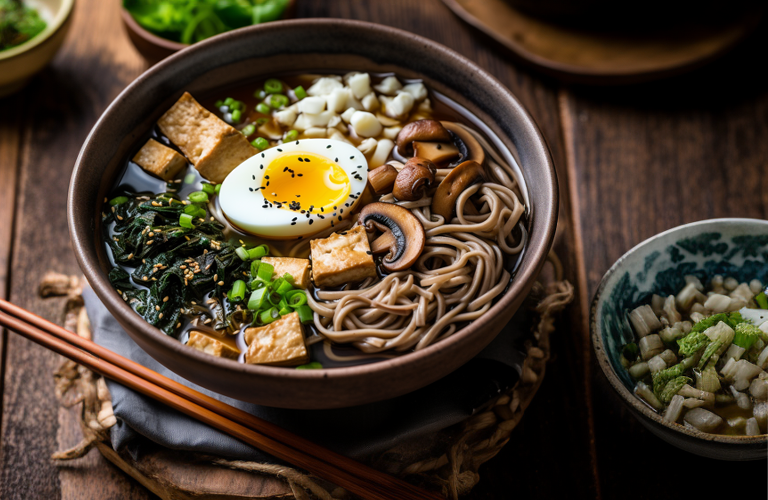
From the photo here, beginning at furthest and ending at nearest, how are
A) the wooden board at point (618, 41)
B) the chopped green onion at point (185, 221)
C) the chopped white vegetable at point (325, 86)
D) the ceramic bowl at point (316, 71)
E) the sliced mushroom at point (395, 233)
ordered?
1. the wooden board at point (618, 41)
2. the chopped white vegetable at point (325, 86)
3. the chopped green onion at point (185, 221)
4. the sliced mushroom at point (395, 233)
5. the ceramic bowl at point (316, 71)

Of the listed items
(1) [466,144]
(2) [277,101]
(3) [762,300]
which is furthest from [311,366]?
(3) [762,300]

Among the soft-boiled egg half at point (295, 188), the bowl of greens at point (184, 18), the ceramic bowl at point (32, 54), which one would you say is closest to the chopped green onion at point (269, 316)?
the soft-boiled egg half at point (295, 188)

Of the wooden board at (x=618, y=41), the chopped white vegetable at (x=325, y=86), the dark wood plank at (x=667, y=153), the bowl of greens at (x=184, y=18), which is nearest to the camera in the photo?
the chopped white vegetable at (x=325, y=86)

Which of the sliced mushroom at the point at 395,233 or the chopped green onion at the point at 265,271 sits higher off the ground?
the sliced mushroom at the point at 395,233

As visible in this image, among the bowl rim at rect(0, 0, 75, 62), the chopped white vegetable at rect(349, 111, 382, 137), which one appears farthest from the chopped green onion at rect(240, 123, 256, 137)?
the bowl rim at rect(0, 0, 75, 62)

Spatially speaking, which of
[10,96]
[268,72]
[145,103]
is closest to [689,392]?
[268,72]

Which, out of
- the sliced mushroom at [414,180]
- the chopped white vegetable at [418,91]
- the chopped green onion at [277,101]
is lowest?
the chopped green onion at [277,101]

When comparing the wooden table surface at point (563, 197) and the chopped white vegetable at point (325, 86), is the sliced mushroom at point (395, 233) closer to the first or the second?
the chopped white vegetable at point (325, 86)
